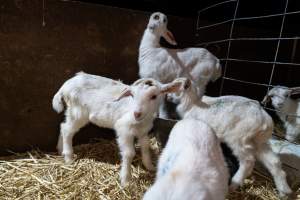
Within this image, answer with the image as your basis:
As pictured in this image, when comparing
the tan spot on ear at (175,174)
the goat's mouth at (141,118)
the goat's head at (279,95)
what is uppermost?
the goat's head at (279,95)

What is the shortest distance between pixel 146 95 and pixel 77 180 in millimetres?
1290

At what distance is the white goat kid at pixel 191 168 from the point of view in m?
1.94

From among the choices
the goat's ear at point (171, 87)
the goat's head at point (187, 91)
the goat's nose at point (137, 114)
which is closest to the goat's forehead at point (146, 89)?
the goat's ear at point (171, 87)

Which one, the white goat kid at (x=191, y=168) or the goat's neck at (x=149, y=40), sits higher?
the goat's neck at (x=149, y=40)

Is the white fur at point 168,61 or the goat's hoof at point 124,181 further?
the white fur at point 168,61

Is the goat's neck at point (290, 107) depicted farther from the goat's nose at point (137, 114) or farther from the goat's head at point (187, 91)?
A: the goat's nose at point (137, 114)

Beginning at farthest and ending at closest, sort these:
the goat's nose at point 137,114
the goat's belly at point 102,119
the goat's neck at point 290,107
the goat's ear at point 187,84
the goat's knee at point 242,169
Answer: the goat's neck at point 290,107
the goat's belly at point 102,119
the goat's ear at point 187,84
the goat's knee at point 242,169
the goat's nose at point 137,114

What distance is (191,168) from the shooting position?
2.10 m

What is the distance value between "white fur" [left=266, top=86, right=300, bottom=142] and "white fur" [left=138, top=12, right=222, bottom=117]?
1.17 m

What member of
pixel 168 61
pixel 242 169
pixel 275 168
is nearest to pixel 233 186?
pixel 242 169

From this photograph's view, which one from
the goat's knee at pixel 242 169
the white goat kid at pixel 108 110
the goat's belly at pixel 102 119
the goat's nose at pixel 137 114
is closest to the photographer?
the goat's nose at pixel 137 114

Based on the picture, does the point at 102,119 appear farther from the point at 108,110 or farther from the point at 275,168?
the point at 275,168

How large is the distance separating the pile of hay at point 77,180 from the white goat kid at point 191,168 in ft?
3.32

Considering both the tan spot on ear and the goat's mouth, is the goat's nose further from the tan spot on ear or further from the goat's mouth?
the tan spot on ear
